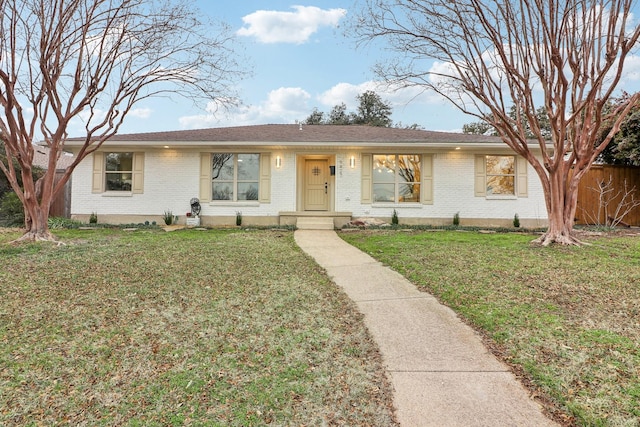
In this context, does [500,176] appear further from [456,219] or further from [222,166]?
[222,166]

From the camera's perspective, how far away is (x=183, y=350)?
8.24ft

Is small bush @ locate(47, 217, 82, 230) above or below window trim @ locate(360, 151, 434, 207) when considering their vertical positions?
below

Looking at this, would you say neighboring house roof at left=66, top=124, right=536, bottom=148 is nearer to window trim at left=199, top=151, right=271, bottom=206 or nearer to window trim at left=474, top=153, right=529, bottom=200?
window trim at left=199, top=151, right=271, bottom=206

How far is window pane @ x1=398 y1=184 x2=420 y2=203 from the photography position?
1116cm

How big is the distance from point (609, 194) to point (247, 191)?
12095 millimetres

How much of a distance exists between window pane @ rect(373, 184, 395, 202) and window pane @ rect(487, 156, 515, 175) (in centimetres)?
318

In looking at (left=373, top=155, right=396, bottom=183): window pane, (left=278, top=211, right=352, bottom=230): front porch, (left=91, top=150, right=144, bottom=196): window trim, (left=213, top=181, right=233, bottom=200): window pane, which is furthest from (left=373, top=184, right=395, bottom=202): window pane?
(left=91, top=150, right=144, bottom=196): window trim

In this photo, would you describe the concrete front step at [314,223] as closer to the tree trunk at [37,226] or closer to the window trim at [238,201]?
the window trim at [238,201]

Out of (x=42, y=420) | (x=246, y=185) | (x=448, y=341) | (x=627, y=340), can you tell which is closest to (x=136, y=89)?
(x=246, y=185)

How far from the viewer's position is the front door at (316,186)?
1174 centimetres

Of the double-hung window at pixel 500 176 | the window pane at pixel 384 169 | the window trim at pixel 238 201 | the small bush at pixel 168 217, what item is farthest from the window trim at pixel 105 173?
the double-hung window at pixel 500 176

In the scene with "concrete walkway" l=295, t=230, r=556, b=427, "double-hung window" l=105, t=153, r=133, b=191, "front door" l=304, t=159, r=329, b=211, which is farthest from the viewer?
"front door" l=304, t=159, r=329, b=211

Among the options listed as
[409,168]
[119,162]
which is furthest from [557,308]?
[119,162]

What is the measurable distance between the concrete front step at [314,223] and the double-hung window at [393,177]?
1862 mm
